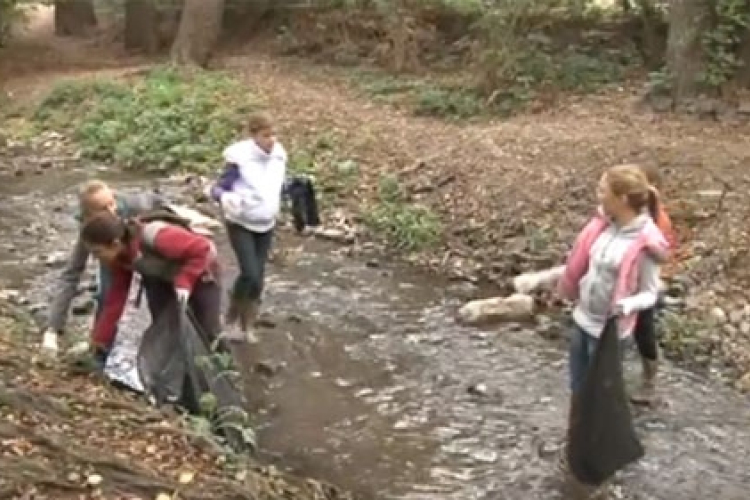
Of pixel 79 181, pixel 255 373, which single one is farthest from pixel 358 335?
pixel 79 181

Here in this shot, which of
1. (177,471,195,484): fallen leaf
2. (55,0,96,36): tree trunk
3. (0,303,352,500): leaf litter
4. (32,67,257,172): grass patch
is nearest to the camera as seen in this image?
(0,303,352,500): leaf litter

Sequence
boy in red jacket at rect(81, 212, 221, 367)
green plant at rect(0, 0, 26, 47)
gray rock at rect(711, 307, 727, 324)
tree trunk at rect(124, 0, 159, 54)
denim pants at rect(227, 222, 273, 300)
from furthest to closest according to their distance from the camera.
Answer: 1. tree trunk at rect(124, 0, 159, 54)
2. green plant at rect(0, 0, 26, 47)
3. gray rock at rect(711, 307, 727, 324)
4. denim pants at rect(227, 222, 273, 300)
5. boy in red jacket at rect(81, 212, 221, 367)

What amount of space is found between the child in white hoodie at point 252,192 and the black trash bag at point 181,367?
2070 mm

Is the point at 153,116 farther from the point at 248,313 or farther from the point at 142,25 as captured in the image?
the point at 248,313

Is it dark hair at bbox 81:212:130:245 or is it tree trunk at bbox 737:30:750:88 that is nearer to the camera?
dark hair at bbox 81:212:130:245

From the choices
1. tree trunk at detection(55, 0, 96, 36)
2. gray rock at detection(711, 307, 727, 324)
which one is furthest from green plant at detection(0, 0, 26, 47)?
gray rock at detection(711, 307, 727, 324)

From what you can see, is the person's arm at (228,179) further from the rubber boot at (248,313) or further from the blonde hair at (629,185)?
the blonde hair at (629,185)

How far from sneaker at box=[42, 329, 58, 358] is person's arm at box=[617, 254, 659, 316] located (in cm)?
322

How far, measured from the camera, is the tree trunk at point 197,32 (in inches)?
950

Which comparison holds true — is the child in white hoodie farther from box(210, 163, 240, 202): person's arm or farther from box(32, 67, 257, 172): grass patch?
box(32, 67, 257, 172): grass patch

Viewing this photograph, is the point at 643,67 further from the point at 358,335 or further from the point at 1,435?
the point at 1,435

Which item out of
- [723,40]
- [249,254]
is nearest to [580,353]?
[249,254]

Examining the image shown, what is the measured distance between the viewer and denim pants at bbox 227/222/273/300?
32.7 ft

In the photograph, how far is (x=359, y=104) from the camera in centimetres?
1945
